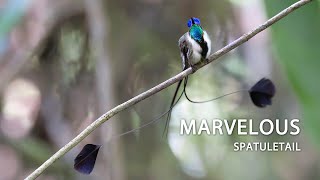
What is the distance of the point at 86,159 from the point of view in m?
0.42

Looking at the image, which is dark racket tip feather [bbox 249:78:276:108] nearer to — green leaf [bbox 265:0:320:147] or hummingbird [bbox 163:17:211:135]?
hummingbird [bbox 163:17:211:135]

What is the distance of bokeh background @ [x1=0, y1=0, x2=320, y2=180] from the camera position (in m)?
0.86

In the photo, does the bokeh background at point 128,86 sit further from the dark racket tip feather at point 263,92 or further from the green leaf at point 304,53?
the dark racket tip feather at point 263,92

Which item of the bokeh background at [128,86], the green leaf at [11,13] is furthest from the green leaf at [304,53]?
the green leaf at [11,13]

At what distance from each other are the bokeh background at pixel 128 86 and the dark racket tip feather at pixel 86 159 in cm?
30

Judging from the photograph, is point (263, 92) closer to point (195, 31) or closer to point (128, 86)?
point (195, 31)

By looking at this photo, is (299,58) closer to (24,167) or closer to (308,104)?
(308,104)

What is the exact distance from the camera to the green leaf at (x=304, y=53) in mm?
637

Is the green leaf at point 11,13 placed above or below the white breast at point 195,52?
above

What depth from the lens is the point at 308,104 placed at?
2.10 ft

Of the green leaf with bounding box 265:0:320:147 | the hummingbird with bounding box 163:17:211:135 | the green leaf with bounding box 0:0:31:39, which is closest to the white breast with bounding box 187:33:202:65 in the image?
the hummingbird with bounding box 163:17:211:135

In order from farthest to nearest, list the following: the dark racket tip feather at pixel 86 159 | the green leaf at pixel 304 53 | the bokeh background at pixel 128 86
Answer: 1. the bokeh background at pixel 128 86
2. the green leaf at pixel 304 53
3. the dark racket tip feather at pixel 86 159

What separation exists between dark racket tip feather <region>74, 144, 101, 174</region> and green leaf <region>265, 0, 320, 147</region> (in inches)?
11.4

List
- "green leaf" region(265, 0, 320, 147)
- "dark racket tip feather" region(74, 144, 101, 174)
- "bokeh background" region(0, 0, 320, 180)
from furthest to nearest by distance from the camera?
"bokeh background" region(0, 0, 320, 180) → "green leaf" region(265, 0, 320, 147) → "dark racket tip feather" region(74, 144, 101, 174)
